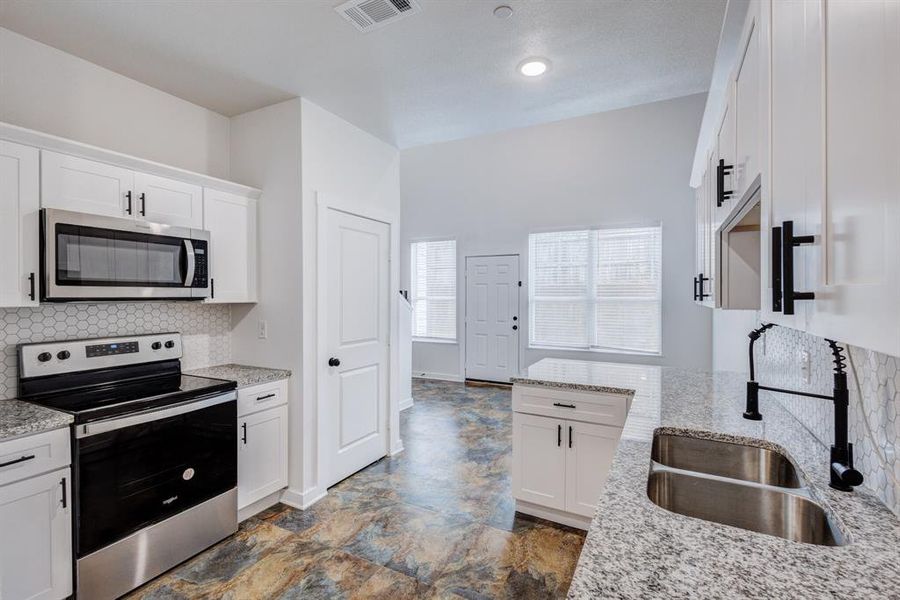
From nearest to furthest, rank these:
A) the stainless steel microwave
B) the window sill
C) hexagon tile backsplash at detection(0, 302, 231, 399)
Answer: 1. the stainless steel microwave
2. hexagon tile backsplash at detection(0, 302, 231, 399)
3. the window sill

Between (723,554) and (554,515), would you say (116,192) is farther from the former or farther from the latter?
(554,515)

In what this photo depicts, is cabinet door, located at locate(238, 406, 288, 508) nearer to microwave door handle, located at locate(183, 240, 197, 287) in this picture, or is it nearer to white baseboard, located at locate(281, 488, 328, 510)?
white baseboard, located at locate(281, 488, 328, 510)

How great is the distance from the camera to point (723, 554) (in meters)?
0.91

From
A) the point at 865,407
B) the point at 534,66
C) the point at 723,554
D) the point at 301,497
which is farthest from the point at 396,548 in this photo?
the point at 534,66

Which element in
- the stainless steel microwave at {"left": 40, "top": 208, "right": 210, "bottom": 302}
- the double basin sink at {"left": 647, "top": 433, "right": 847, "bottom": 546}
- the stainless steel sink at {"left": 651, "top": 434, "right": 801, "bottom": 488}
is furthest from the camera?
the stainless steel microwave at {"left": 40, "top": 208, "right": 210, "bottom": 302}

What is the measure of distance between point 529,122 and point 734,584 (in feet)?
10.6

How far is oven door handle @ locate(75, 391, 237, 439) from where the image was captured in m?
1.90

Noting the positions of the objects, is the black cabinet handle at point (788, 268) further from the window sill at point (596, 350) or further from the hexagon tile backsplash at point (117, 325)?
the window sill at point (596, 350)

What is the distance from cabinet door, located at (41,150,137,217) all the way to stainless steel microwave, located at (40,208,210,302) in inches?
3.0

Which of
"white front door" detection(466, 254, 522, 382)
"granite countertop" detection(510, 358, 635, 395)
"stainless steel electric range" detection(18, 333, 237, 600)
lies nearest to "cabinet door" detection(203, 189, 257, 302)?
"stainless steel electric range" detection(18, 333, 237, 600)

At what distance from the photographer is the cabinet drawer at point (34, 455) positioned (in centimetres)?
168

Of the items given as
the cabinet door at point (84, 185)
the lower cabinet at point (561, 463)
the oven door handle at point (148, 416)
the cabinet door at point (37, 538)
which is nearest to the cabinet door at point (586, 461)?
the lower cabinet at point (561, 463)

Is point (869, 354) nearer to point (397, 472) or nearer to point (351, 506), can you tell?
point (351, 506)

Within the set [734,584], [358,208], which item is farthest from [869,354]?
[358,208]
